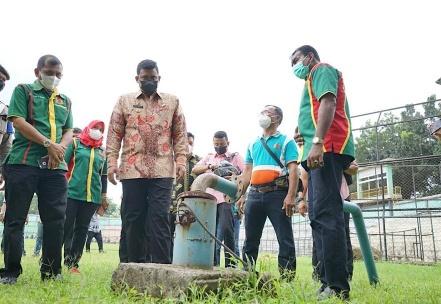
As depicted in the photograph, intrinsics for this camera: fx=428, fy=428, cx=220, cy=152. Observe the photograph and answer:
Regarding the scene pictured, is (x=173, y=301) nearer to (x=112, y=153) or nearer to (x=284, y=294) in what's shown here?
(x=284, y=294)

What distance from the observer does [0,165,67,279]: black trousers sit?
3.63 meters

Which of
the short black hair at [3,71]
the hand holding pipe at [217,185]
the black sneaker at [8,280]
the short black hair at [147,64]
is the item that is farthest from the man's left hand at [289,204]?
the short black hair at [3,71]

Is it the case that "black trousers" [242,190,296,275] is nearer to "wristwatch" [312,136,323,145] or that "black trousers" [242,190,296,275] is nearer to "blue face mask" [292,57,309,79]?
"blue face mask" [292,57,309,79]

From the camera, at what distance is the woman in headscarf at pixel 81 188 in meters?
5.36

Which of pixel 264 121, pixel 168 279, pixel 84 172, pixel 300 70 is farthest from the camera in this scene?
pixel 84 172

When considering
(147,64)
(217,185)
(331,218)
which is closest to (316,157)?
(331,218)

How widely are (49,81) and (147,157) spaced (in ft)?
3.75

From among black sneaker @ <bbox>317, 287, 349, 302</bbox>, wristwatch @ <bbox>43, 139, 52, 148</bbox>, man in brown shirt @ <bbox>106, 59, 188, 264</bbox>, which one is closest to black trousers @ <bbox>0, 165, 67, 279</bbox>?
wristwatch @ <bbox>43, 139, 52, 148</bbox>

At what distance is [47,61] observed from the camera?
4.01 m

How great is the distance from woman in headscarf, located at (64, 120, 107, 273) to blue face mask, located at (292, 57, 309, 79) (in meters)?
3.16

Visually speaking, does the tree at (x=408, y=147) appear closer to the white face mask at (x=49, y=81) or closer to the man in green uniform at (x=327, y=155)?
the man in green uniform at (x=327, y=155)

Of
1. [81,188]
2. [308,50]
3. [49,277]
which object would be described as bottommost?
[49,277]

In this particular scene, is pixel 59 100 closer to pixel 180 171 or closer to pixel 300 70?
pixel 180 171

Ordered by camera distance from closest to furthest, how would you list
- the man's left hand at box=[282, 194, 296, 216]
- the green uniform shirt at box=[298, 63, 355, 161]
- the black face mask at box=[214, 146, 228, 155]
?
the green uniform shirt at box=[298, 63, 355, 161] → the man's left hand at box=[282, 194, 296, 216] → the black face mask at box=[214, 146, 228, 155]
